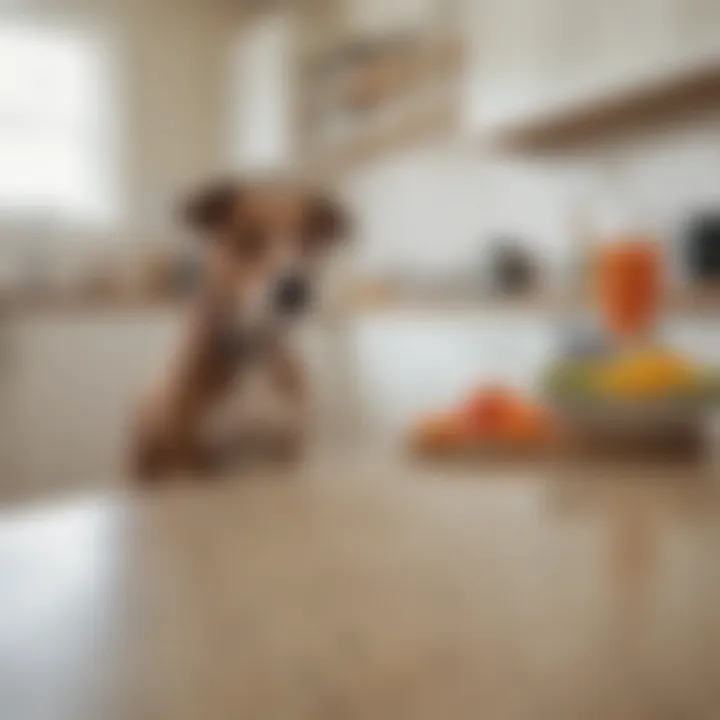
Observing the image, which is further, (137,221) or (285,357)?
(137,221)

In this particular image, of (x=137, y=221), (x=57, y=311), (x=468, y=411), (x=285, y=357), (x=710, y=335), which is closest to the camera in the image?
(x=468, y=411)

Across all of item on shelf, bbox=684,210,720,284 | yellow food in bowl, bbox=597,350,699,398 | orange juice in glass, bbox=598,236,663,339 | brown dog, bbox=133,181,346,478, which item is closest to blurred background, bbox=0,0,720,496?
item on shelf, bbox=684,210,720,284

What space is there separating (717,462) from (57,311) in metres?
2.49

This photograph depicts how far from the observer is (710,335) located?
2.29 meters

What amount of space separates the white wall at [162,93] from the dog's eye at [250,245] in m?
1.58

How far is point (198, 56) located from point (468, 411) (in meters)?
3.02

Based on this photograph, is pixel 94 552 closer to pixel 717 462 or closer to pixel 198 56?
pixel 717 462

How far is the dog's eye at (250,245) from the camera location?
9.04 ft

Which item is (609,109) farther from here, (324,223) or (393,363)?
(393,363)

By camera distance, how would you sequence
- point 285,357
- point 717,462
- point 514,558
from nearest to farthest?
1. point 514,558
2. point 717,462
3. point 285,357

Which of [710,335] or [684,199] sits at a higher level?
[684,199]

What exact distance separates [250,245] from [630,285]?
129 centimetres

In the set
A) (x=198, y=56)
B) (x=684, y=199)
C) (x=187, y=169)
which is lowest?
(x=684, y=199)

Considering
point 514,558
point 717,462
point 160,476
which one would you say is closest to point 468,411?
point 717,462
